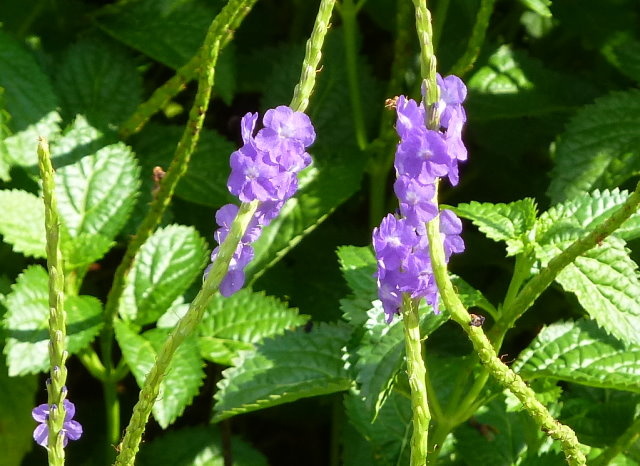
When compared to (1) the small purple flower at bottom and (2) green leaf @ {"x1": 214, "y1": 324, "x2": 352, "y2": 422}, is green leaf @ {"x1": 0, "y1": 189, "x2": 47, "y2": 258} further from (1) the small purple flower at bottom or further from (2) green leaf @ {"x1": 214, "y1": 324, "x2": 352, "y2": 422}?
(1) the small purple flower at bottom

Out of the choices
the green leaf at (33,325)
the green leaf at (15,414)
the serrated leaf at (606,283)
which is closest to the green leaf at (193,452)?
the green leaf at (15,414)

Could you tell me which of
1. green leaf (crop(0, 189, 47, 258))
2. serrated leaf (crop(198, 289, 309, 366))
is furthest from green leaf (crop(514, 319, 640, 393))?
green leaf (crop(0, 189, 47, 258))

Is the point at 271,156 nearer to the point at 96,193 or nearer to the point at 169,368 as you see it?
the point at 169,368

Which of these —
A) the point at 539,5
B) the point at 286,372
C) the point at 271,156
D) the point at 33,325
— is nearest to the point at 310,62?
the point at 271,156

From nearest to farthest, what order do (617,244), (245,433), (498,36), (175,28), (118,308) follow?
(617,244), (118,308), (175,28), (245,433), (498,36)

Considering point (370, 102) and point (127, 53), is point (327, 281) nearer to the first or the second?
point (370, 102)

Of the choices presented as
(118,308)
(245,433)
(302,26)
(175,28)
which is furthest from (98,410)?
(302,26)
